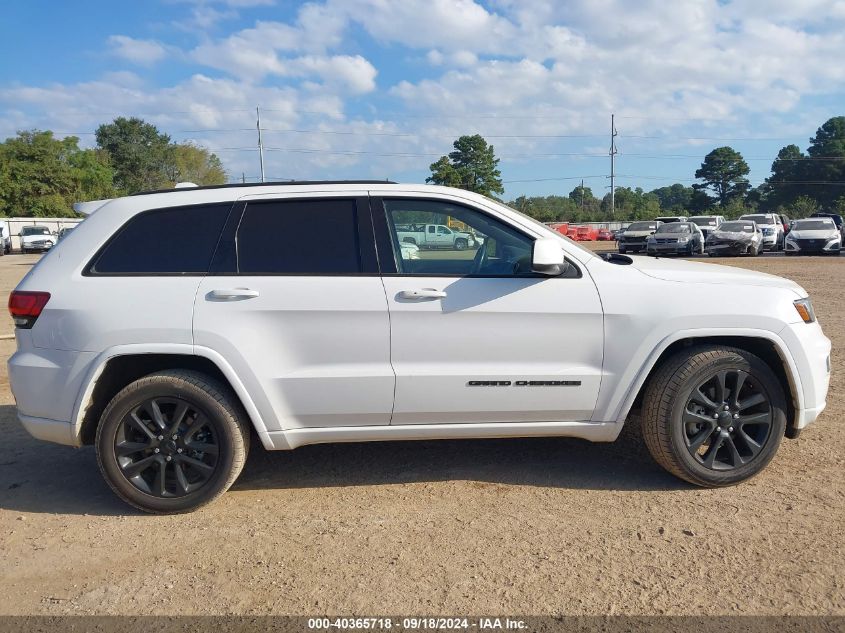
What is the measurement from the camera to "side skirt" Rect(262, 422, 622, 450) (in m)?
3.64

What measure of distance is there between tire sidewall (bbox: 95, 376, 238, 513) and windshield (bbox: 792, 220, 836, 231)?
2745cm

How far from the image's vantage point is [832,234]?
80.8ft

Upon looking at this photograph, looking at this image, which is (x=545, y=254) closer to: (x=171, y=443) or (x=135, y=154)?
(x=171, y=443)

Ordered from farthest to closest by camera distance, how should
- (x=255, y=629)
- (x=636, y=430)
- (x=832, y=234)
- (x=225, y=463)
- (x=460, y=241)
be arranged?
(x=832, y=234) → (x=636, y=430) → (x=460, y=241) → (x=225, y=463) → (x=255, y=629)

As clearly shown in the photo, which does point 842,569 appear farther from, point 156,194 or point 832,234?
point 832,234

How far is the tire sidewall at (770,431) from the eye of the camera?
3623 millimetres

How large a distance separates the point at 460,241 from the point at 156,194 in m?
1.88

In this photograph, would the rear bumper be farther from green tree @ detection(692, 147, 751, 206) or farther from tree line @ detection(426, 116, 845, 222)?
green tree @ detection(692, 147, 751, 206)

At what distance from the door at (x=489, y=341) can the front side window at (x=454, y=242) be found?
0.01 meters

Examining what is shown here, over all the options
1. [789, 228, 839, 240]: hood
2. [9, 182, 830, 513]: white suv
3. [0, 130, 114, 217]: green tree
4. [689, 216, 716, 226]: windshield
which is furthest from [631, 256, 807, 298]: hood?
[0, 130, 114, 217]: green tree

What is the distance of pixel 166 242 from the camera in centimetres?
365

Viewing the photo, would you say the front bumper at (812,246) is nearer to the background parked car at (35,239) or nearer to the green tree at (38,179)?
the background parked car at (35,239)

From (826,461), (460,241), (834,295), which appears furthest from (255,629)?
(834,295)

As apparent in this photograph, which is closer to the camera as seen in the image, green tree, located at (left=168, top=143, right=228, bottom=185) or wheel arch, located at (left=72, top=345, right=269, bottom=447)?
wheel arch, located at (left=72, top=345, right=269, bottom=447)
